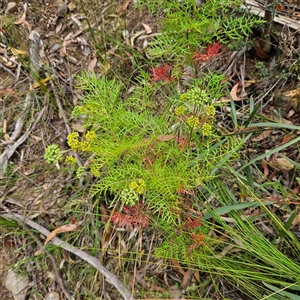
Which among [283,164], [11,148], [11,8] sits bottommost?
[11,148]

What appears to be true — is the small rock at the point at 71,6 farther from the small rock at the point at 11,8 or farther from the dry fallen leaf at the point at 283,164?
the dry fallen leaf at the point at 283,164

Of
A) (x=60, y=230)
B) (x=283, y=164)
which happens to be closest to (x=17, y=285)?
(x=60, y=230)

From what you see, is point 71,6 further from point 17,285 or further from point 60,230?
point 17,285

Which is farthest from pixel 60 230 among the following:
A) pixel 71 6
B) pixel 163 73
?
pixel 71 6

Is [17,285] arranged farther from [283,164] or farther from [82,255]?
[283,164]

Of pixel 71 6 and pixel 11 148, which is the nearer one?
pixel 11 148

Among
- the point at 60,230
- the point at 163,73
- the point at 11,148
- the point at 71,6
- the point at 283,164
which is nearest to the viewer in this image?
the point at 163,73

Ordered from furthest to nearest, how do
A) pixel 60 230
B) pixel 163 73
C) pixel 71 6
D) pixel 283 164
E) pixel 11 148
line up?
1. pixel 71 6
2. pixel 11 148
3. pixel 60 230
4. pixel 283 164
5. pixel 163 73

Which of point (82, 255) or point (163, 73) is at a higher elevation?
point (163, 73)

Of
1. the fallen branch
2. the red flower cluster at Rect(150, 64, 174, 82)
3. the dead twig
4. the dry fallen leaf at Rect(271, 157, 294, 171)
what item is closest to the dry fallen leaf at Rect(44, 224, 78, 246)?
the fallen branch
